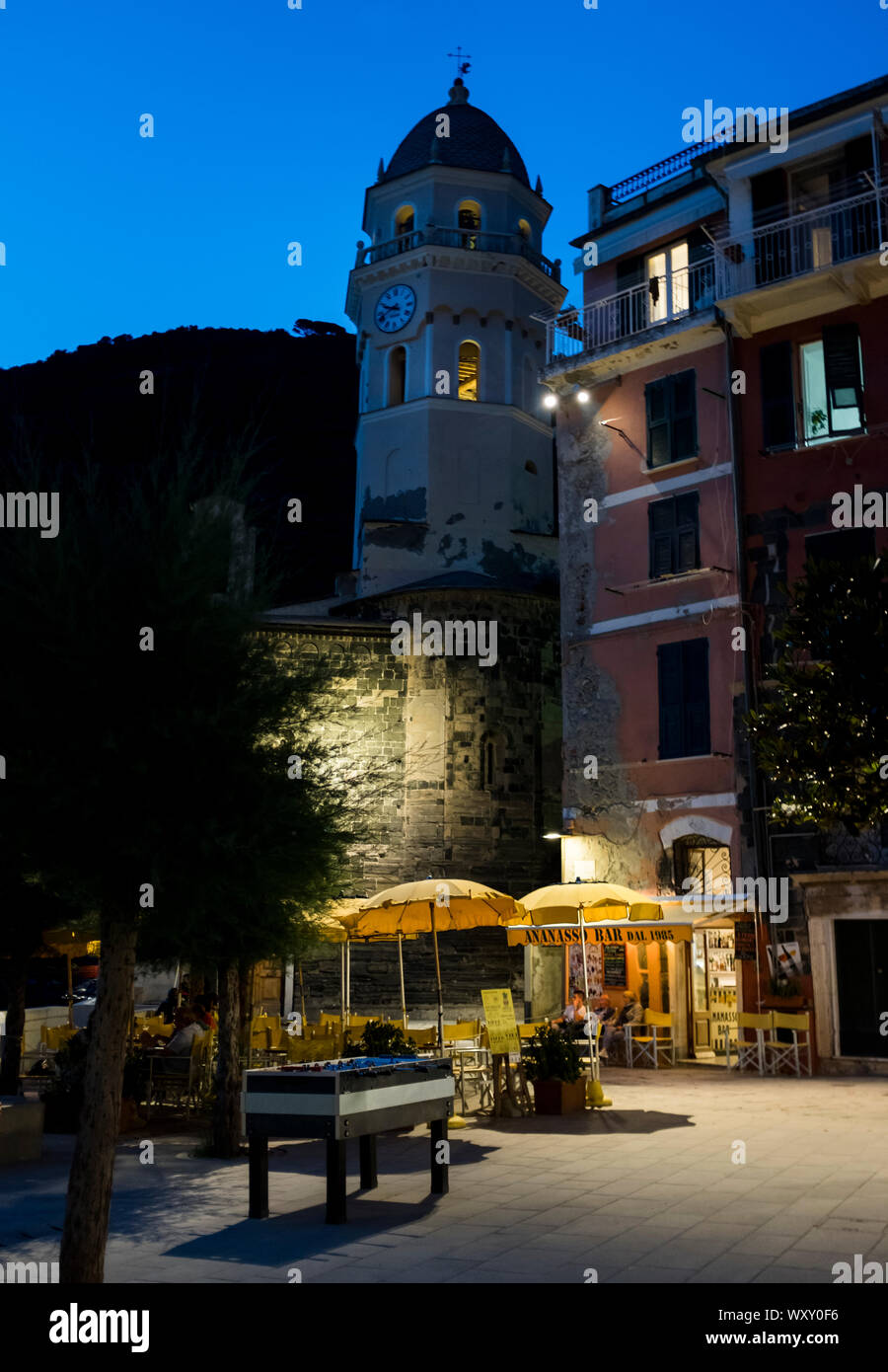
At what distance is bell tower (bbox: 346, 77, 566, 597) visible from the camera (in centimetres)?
3369

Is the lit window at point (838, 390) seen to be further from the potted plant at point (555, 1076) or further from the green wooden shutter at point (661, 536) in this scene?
the potted plant at point (555, 1076)

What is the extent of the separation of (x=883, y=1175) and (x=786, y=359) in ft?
50.4

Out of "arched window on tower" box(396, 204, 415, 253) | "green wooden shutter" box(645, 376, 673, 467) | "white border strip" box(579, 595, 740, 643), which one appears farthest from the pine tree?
"arched window on tower" box(396, 204, 415, 253)

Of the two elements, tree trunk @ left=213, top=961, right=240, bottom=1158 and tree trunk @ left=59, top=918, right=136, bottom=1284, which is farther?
tree trunk @ left=213, top=961, right=240, bottom=1158

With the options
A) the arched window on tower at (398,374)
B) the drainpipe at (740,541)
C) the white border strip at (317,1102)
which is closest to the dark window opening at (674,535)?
the drainpipe at (740,541)

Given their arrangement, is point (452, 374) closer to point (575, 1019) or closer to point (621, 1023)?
point (621, 1023)

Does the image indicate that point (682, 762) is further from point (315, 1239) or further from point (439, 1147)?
point (315, 1239)

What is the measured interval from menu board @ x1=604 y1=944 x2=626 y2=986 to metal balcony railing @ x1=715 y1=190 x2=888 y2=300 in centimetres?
1206

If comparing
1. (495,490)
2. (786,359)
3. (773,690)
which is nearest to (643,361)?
(786,359)

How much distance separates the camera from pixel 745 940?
63.7ft

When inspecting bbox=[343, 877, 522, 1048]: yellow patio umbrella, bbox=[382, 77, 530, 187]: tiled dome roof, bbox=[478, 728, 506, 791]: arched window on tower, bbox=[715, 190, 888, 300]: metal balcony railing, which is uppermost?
bbox=[382, 77, 530, 187]: tiled dome roof

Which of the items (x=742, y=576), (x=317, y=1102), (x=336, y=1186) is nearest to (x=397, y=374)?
(x=742, y=576)

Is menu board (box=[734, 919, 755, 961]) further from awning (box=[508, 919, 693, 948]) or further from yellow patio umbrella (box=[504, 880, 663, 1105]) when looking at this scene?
yellow patio umbrella (box=[504, 880, 663, 1105])

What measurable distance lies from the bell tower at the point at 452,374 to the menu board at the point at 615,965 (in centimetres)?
1412
